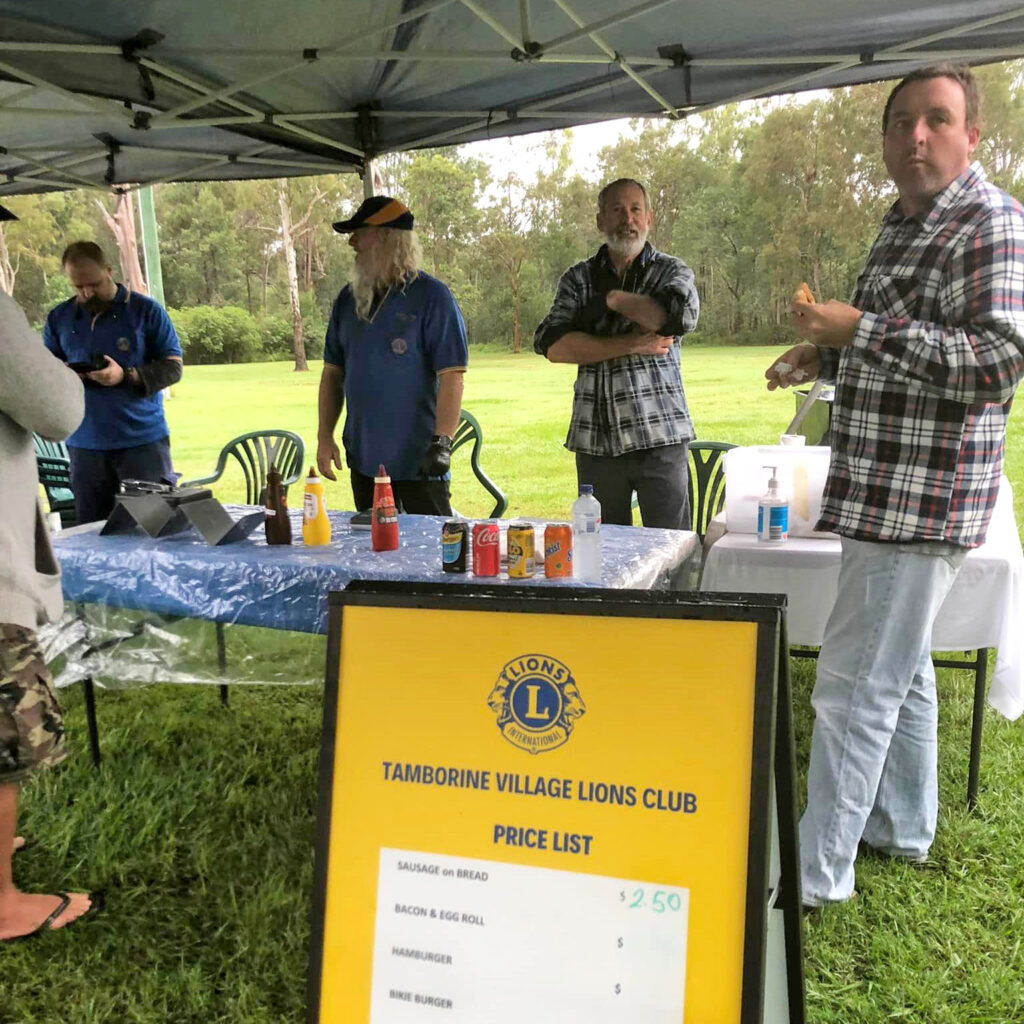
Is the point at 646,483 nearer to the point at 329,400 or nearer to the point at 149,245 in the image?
the point at 329,400

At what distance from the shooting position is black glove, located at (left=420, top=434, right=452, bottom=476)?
9.45ft

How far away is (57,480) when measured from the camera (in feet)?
15.8

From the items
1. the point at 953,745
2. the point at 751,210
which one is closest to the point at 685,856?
the point at 953,745

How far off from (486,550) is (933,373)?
986 mm

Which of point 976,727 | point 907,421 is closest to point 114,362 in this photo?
point 907,421

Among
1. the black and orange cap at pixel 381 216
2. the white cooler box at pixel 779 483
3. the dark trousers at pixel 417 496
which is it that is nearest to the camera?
the white cooler box at pixel 779 483

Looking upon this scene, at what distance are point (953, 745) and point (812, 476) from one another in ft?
3.51

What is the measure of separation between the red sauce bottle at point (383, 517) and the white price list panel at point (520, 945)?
50.3 inches

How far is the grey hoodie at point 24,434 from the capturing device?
61.5 inches

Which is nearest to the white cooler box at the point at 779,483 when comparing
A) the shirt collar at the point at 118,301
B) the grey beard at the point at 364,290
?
the grey beard at the point at 364,290

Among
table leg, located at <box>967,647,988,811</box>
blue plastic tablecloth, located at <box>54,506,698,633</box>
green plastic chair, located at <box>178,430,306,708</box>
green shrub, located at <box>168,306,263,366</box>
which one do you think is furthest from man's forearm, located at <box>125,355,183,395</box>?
green shrub, located at <box>168,306,263,366</box>

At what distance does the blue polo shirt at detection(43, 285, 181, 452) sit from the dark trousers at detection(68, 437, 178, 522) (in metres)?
0.04

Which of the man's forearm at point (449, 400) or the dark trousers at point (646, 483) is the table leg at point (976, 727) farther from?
the man's forearm at point (449, 400)

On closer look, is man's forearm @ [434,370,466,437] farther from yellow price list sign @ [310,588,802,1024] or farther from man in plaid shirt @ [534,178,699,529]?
yellow price list sign @ [310,588,802,1024]
